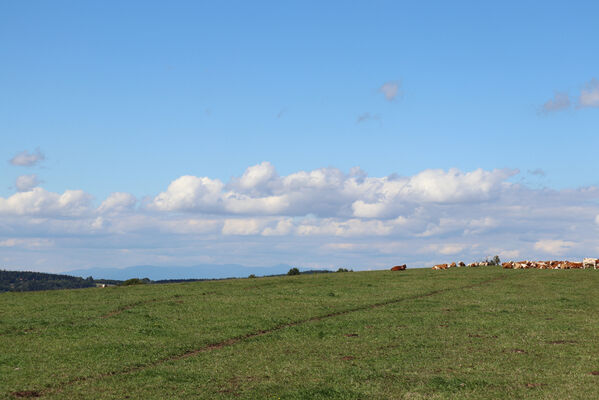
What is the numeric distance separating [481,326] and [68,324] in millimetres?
22329

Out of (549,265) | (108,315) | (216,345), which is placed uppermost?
(549,265)

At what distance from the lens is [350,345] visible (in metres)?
25.4

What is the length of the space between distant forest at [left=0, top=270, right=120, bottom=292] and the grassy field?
407ft

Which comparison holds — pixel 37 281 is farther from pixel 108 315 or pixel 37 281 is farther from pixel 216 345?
pixel 216 345

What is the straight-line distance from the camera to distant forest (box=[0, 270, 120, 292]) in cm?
16012

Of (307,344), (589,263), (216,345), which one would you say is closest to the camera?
(307,344)

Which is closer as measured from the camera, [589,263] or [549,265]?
[589,263]

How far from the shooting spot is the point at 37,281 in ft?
571

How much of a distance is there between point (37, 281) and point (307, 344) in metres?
169

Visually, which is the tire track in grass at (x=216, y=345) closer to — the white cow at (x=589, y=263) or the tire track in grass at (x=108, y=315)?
the tire track in grass at (x=108, y=315)

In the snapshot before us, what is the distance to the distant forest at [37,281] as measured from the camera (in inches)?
6304

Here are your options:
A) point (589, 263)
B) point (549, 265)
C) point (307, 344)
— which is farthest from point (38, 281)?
point (307, 344)

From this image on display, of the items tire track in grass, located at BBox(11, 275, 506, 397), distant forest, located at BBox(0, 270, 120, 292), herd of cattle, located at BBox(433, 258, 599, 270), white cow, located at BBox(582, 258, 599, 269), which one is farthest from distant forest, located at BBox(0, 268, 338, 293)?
tire track in grass, located at BBox(11, 275, 506, 397)

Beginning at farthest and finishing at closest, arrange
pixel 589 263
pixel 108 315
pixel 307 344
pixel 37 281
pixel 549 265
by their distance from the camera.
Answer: pixel 37 281
pixel 549 265
pixel 589 263
pixel 108 315
pixel 307 344
